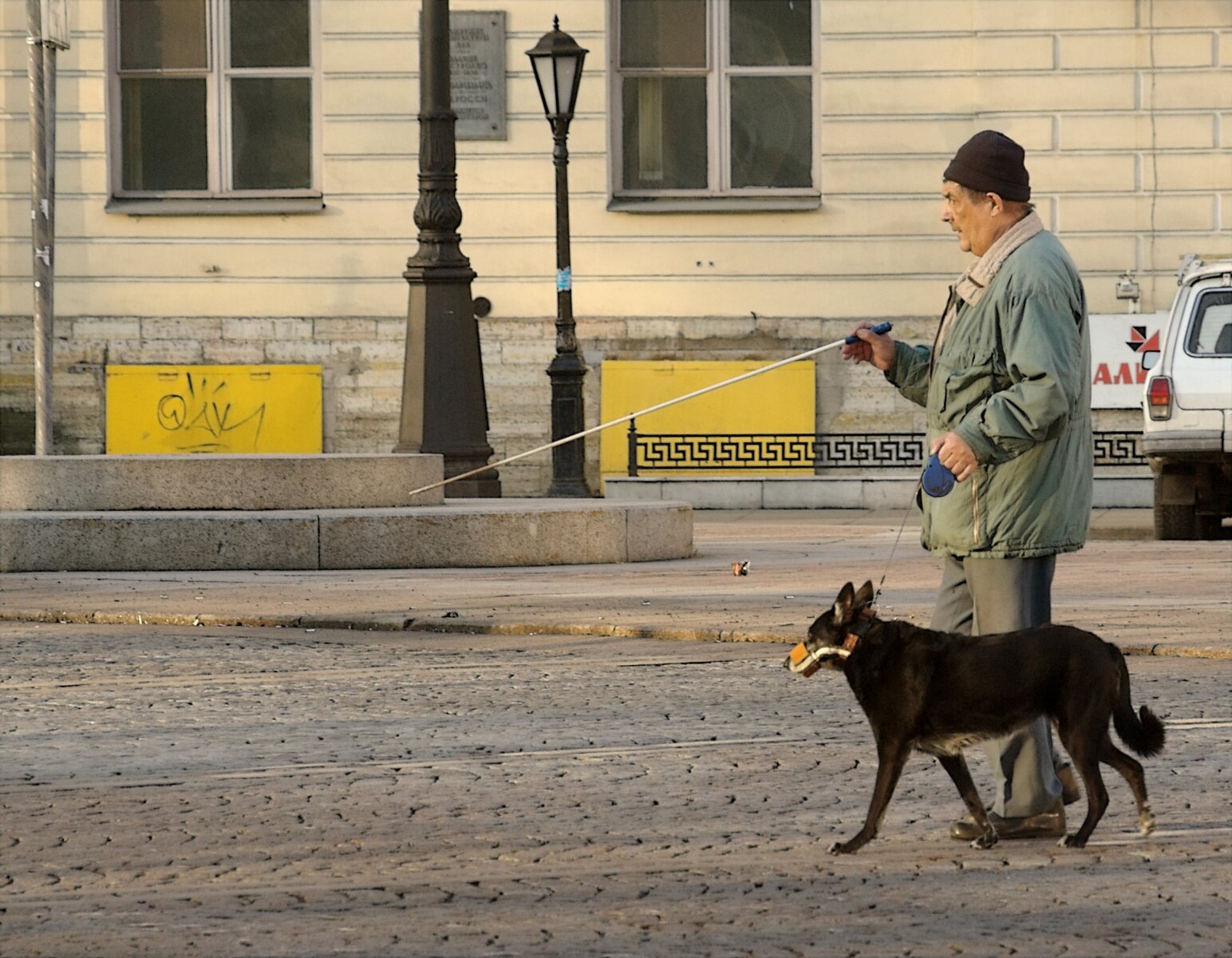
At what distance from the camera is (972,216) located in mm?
5980

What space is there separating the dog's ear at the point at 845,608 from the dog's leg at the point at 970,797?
437 mm

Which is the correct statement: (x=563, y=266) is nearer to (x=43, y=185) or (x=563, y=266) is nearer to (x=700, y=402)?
(x=700, y=402)

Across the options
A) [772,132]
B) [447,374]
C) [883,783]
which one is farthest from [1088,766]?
[772,132]

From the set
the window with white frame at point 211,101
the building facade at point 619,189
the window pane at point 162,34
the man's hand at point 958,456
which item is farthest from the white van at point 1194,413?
the man's hand at point 958,456

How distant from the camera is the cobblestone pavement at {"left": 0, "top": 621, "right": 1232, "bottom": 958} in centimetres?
502

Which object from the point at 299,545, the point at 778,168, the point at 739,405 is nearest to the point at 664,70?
the point at 778,168

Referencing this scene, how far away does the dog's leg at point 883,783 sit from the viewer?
573cm

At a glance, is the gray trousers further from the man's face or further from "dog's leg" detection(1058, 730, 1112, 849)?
the man's face

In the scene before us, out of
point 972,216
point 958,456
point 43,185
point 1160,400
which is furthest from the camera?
point 1160,400

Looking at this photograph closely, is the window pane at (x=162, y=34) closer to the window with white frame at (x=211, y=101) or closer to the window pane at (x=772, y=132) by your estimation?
the window with white frame at (x=211, y=101)

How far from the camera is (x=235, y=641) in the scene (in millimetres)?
10570

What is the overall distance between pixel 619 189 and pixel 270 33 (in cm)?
372

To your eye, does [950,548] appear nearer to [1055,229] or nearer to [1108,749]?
[1108,749]

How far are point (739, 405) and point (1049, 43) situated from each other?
174 inches
